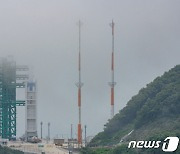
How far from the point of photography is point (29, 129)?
123 metres

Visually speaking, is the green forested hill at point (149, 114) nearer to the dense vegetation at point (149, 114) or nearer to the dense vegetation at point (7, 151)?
the dense vegetation at point (149, 114)

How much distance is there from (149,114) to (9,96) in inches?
803

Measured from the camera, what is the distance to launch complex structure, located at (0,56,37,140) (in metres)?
123

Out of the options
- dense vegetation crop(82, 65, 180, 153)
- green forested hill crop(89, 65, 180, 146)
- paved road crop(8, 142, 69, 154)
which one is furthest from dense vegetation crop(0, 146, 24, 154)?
green forested hill crop(89, 65, 180, 146)

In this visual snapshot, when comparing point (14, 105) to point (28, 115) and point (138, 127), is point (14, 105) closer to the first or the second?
point (28, 115)

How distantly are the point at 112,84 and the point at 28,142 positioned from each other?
43.2 ft

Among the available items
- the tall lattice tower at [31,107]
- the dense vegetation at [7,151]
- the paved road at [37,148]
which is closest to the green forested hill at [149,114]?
the paved road at [37,148]

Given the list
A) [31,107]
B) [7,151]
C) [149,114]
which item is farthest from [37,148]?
[149,114]

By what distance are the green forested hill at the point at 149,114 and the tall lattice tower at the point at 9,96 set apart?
13920 millimetres

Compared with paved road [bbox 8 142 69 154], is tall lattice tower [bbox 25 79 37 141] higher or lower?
higher

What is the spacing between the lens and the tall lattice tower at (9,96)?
124250 mm

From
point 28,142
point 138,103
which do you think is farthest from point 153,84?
point 28,142

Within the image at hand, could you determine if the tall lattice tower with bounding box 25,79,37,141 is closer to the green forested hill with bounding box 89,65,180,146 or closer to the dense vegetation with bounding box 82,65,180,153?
the green forested hill with bounding box 89,65,180,146

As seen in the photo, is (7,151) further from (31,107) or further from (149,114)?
(31,107)
